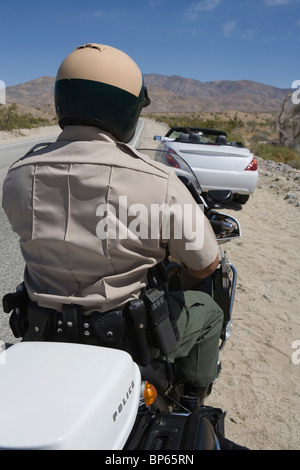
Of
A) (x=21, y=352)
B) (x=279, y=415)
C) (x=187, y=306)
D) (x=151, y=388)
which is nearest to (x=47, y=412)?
(x=21, y=352)

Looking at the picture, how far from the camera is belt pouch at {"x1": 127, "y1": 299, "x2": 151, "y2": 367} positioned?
1.49 metres

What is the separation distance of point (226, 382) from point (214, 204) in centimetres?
135

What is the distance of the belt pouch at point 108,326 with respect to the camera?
1.47m

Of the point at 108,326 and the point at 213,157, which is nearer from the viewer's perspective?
the point at 108,326

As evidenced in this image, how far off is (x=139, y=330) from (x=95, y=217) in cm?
48

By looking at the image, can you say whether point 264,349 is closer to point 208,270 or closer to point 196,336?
point 196,336

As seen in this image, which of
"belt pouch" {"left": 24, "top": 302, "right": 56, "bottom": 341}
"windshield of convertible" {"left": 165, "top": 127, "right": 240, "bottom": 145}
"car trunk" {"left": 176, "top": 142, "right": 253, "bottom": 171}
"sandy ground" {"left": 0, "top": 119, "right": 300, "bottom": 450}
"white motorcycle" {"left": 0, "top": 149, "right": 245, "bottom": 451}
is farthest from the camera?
"windshield of convertible" {"left": 165, "top": 127, "right": 240, "bottom": 145}

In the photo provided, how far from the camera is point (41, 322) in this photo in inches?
60.3

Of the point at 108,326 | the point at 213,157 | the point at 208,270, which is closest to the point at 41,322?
the point at 108,326

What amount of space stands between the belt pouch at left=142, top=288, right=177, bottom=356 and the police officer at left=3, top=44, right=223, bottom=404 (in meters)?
0.06

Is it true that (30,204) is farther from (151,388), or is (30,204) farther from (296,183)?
(296,183)

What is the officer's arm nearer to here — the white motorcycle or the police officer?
the police officer

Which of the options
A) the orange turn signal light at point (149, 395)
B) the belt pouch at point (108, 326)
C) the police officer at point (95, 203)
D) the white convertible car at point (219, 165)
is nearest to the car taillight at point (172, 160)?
the police officer at point (95, 203)

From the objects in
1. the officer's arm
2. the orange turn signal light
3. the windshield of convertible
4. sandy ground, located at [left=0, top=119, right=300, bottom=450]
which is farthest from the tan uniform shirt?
the windshield of convertible
